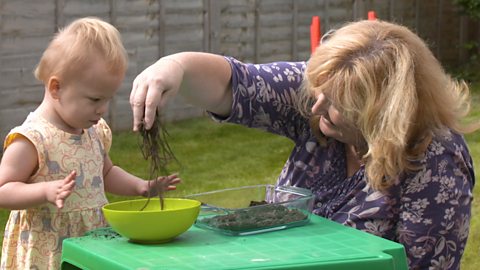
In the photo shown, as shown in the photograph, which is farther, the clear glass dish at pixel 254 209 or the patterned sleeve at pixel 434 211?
the patterned sleeve at pixel 434 211

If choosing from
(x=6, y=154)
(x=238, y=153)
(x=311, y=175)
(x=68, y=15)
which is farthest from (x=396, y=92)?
(x=68, y=15)

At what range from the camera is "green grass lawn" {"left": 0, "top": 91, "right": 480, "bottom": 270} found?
21.0ft

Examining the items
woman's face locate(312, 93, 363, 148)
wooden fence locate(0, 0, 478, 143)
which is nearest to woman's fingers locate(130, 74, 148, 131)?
woman's face locate(312, 93, 363, 148)

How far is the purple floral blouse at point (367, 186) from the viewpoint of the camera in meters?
2.66

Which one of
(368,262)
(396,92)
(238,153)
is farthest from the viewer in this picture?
(238,153)

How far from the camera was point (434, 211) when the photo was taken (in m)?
2.66

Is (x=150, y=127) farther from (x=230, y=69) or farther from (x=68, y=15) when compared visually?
(x=68, y=15)

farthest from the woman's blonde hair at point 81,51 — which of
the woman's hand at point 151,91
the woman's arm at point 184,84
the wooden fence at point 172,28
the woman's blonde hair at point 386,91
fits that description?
the wooden fence at point 172,28

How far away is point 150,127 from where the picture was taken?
94.0 inches

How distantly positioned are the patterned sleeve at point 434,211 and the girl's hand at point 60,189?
852 millimetres

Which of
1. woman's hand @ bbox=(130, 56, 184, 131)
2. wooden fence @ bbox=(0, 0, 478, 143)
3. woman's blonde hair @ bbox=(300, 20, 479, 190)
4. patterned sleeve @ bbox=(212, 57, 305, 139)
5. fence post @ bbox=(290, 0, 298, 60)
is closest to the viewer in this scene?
woman's hand @ bbox=(130, 56, 184, 131)

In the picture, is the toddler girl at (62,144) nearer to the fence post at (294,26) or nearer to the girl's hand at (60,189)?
the girl's hand at (60,189)

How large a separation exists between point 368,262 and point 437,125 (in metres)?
0.65

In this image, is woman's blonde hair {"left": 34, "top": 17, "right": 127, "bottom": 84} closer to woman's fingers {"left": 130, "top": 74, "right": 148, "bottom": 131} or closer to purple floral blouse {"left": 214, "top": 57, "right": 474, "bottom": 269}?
purple floral blouse {"left": 214, "top": 57, "right": 474, "bottom": 269}
